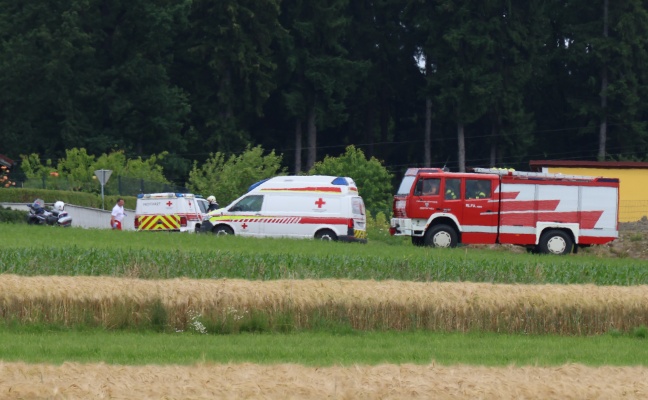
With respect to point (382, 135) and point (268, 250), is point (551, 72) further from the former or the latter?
point (268, 250)

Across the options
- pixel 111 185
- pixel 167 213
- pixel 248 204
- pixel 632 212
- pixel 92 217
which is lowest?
pixel 92 217

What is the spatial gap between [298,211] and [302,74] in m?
42.2

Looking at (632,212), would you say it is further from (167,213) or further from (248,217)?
(248,217)

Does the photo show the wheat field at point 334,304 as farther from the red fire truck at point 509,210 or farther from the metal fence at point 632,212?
the metal fence at point 632,212

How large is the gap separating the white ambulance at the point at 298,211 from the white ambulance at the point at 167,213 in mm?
4709

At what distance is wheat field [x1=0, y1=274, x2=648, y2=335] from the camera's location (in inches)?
749

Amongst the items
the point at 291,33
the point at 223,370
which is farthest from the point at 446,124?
the point at 223,370

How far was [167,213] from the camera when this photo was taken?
4444 centimetres

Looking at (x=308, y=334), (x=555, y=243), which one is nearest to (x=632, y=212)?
(x=555, y=243)

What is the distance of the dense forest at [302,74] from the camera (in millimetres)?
75188

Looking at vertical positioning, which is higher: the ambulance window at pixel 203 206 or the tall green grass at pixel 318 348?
the ambulance window at pixel 203 206

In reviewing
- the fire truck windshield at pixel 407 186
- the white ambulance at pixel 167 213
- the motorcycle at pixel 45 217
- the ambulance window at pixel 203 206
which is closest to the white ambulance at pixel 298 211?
the fire truck windshield at pixel 407 186

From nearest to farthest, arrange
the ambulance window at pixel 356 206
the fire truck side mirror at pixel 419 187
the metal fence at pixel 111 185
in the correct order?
1. the fire truck side mirror at pixel 419 187
2. the ambulance window at pixel 356 206
3. the metal fence at pixel 111 185

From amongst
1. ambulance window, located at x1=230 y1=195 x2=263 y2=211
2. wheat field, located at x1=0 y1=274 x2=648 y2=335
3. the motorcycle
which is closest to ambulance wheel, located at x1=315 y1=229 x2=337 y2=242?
ambulance window, located at x1=230 y1=195 x2=263 y2=211
